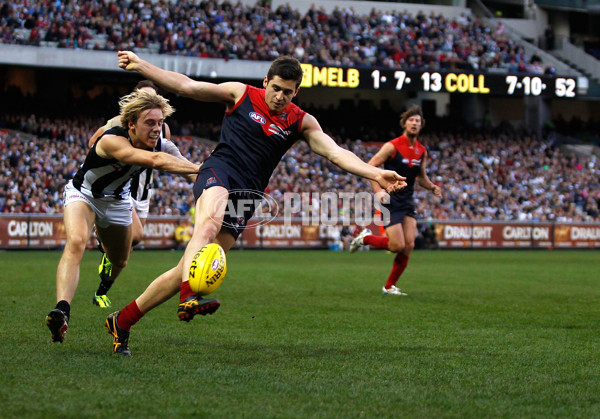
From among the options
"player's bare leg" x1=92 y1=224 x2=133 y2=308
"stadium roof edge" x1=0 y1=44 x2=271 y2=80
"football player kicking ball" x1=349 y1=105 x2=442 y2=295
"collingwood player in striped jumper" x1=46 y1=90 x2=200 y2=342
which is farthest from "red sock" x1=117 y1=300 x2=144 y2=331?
A: "stadium roof edge" x1=0 y1=44 x2=271 y2=80

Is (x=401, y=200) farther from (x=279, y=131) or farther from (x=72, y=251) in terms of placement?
(x=72, y=251)

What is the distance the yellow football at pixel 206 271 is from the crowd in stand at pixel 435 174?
2353cm

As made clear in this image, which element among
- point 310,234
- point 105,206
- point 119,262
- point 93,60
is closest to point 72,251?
point 105,206

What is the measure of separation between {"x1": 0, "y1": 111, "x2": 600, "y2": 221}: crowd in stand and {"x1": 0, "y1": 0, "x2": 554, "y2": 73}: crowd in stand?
388cm

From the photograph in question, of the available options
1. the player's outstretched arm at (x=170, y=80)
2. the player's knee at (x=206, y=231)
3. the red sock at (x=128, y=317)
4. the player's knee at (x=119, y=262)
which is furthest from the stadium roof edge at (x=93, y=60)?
the player's knee at (x=206, y=231)

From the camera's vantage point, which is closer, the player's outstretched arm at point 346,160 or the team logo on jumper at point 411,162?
the player's outstretched arm at point 346,160

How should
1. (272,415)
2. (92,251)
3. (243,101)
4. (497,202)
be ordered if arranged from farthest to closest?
(497,202) < (92,251) < (243,101) < (272,415)

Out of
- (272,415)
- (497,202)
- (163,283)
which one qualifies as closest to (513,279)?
(163,283)

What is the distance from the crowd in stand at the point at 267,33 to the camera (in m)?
34.4

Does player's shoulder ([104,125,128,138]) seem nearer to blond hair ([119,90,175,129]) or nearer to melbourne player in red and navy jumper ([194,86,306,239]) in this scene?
blond hair ([119,90,175,129])

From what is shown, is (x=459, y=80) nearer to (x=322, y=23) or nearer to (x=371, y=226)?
(x=322, y=23)

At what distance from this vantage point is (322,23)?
134ft

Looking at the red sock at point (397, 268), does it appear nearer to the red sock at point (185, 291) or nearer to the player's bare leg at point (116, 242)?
the player's bare leg at point (116, 242)

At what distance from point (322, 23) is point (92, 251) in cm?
1913
